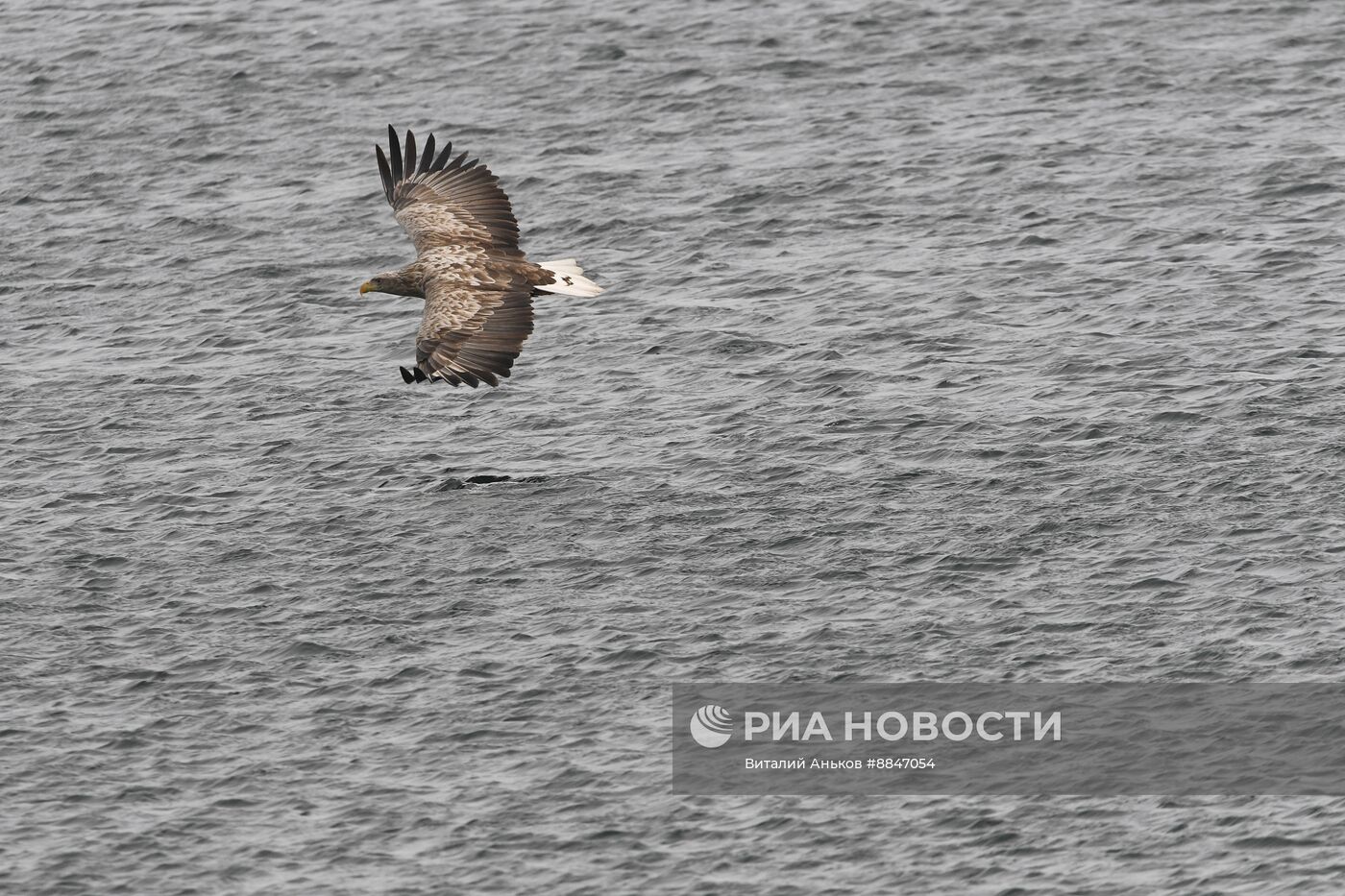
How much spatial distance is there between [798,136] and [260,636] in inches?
970

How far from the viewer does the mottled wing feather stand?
36.2 meters

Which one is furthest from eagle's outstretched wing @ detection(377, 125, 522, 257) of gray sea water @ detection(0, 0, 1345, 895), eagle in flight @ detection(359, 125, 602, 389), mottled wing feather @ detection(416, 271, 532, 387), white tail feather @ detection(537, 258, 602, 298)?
gray sea water @ detection(0, 0, 1345, 895)

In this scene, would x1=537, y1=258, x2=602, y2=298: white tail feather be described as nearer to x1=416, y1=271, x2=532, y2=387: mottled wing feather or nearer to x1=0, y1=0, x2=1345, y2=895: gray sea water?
x1=416, y1=271, x2=532, y2=387: mottled wing feather

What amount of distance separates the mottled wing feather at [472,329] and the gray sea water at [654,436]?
11.7 ft

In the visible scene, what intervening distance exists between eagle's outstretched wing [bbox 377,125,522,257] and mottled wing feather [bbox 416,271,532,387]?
Result: 2351 mm

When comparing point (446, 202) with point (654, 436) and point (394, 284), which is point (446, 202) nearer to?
point (394, 284)

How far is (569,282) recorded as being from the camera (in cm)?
3925

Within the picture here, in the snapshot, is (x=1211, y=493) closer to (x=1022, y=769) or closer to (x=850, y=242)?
(x=1022, y=769)

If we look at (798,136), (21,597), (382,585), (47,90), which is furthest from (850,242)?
(47,90)

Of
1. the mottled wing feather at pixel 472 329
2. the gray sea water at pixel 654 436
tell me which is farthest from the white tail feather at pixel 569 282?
the gray sea water at pixel 654 436

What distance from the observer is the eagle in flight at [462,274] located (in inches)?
1437

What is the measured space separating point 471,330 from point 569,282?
2811 mm

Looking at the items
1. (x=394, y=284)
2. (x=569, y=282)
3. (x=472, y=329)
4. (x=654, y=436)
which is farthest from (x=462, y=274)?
(x=654, y=436)

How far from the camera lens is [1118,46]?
5984cm
